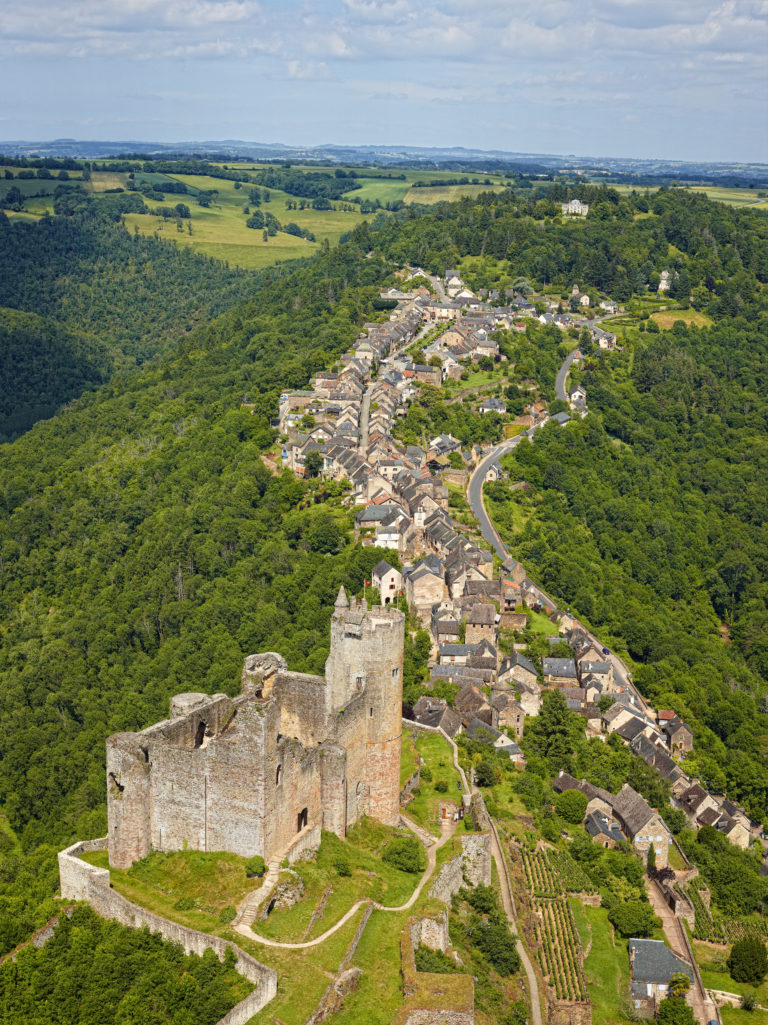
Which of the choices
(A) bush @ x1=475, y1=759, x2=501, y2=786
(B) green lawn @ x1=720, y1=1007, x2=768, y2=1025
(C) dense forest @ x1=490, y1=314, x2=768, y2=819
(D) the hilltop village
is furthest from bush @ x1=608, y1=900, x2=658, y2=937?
(C) dense forest @ x1=490, y1=314, x2=768, y2=819

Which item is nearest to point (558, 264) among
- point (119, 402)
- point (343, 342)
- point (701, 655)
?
Result: point (343, 342)

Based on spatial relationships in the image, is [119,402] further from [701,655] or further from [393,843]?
[393,843]

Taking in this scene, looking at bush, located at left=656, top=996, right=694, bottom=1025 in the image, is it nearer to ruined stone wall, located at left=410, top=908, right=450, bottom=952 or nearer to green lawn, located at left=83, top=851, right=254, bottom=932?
ruined stone wall, located at left=410, top=908, right=450, bottom=952

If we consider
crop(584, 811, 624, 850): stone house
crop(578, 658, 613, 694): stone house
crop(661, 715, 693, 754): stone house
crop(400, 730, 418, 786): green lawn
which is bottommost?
crop(661, 715, 693, 754): stone house

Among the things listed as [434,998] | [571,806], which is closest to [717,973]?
[571,806]

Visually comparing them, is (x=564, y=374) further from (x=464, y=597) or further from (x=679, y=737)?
(x=679, y=737)

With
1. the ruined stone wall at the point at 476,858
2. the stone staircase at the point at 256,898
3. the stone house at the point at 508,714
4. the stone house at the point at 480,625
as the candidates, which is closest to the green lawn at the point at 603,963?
the ruined stone wall at the point at 476,858
